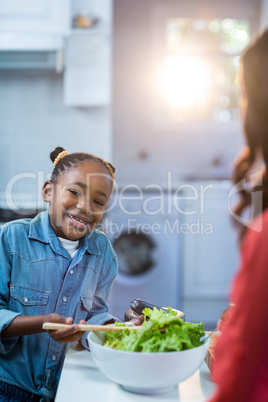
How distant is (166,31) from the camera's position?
3.88 metres

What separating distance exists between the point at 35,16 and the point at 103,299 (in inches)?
87.0

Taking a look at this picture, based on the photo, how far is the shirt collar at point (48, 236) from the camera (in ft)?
2.99

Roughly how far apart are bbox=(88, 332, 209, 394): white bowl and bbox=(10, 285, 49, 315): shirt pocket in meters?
0.20

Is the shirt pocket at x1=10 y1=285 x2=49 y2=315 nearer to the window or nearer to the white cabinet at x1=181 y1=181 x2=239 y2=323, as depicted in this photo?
the white cabinet at x1=181 y1=181 x2=239 y2=323

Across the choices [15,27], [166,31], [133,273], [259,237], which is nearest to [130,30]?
[166,31]

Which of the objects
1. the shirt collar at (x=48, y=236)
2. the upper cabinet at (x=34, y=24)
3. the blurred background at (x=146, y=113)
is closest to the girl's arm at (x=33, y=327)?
the shirt collar at (x=48, y=236)

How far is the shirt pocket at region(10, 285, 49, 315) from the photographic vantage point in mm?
880

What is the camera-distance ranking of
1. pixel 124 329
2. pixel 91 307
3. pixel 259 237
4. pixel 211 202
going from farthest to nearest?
pixel 211 202 < pixel 91 307 < pixel 124 329 < pixel 259 237

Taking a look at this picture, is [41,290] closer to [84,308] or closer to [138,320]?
[84,308]

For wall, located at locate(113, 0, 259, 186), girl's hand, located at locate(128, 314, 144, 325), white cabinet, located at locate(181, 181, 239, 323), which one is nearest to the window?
wall, located at locate(113, 0, 259, 186)

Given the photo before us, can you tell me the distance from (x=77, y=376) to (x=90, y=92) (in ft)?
7.64

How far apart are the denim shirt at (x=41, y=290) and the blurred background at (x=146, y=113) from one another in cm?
98

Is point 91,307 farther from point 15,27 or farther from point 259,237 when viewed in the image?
point 15,27

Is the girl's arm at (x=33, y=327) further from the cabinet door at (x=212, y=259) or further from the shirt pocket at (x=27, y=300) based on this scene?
the cabinet door at (x=212, y=259)
